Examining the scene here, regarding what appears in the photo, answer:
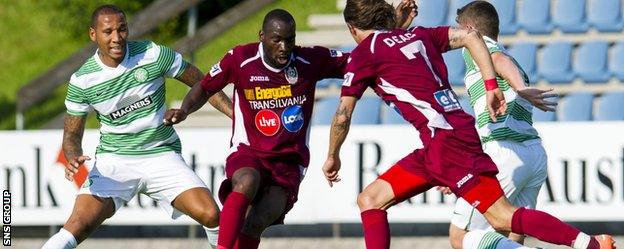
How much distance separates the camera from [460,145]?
8.59m

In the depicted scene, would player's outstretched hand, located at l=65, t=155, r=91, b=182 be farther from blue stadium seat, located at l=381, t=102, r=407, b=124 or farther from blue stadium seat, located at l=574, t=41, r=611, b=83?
blue stadium seat, located at l=574, t=41, r=611, b=83

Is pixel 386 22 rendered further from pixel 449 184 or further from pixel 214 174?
pixel 214 174

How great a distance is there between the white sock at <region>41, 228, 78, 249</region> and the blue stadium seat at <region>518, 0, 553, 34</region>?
8.64 m

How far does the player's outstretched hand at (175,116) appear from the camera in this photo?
9.05 metres

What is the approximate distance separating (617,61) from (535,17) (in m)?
1.14

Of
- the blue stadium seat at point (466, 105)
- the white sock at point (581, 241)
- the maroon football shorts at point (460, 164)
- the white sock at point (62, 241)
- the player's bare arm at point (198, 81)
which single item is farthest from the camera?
the blue stadium seat at point (466, 105)

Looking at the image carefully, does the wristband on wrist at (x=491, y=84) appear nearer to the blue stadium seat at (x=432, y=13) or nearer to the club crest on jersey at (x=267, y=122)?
the club crest on jersey at (x=267, y=122)

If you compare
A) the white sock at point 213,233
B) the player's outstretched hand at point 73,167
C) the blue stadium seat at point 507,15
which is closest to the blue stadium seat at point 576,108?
the blue stadium seat at point 507,15

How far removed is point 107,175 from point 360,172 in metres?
4.10

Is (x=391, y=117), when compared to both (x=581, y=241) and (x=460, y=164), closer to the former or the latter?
(x=460, y=164)

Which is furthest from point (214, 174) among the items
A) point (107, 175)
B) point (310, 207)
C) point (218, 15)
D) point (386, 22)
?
→ point (218, 15)

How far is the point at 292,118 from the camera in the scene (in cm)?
930

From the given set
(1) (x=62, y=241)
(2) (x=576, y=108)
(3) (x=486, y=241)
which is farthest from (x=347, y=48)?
(3) (x=486, y=241)

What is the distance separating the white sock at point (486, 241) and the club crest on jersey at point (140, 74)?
7.54ft
